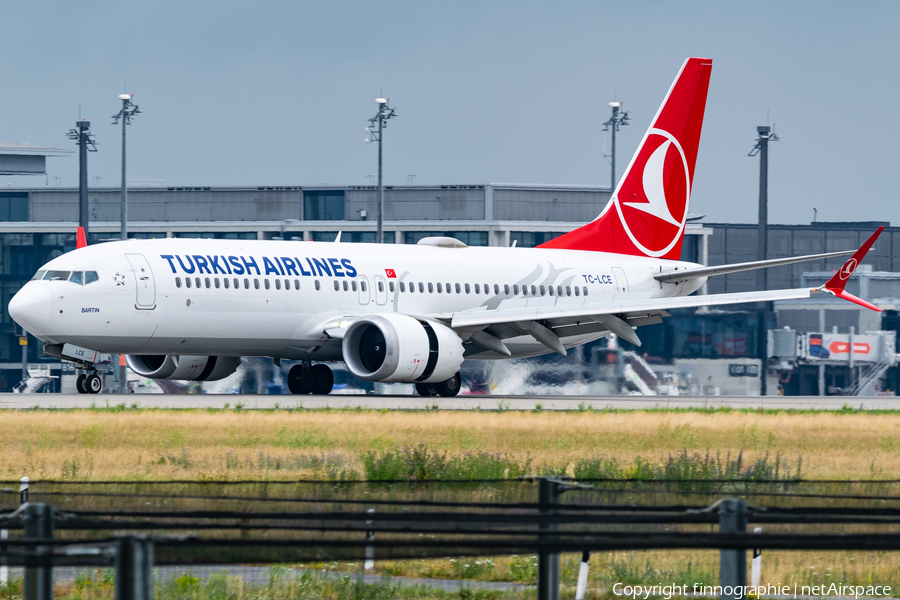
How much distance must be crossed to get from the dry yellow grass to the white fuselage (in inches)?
188

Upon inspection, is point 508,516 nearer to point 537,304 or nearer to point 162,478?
point 162,478

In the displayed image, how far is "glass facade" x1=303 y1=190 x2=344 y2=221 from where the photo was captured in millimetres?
75500

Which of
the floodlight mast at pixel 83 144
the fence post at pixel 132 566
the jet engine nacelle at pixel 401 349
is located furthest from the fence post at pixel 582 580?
the floodlight mast at pixel 83 144

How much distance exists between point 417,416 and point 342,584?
14.2m

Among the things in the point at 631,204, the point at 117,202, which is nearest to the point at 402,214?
the point at 117,202

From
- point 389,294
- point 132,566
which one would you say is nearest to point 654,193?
point 389,294

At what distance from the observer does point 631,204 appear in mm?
38844

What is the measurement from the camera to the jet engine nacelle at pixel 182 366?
107 feet

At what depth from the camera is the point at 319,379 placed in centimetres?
3419

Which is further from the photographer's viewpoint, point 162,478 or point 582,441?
point 582,441

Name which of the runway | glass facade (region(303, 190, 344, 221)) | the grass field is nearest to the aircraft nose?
the runway

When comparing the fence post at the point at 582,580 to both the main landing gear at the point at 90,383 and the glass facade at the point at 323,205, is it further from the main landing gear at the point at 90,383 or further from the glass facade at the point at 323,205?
the glass facade at the point at 323,205

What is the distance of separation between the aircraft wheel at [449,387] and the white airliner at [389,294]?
0.07 meters

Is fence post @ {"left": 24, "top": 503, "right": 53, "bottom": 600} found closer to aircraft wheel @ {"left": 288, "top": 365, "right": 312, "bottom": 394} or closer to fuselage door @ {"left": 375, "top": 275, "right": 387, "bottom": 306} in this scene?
fuselage door @ {"left": 375, "top": 275, "right": 387, "bottom": 306}
